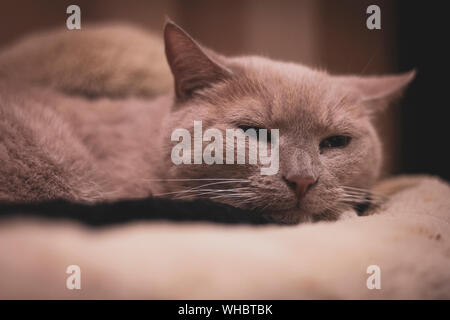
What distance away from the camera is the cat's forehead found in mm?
1126

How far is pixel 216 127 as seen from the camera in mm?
1150

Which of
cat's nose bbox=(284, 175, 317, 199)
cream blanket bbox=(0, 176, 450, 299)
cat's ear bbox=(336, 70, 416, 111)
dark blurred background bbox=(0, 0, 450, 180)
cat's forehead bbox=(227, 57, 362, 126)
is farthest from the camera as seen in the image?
dark blurred background bbox=(0, 0, 450, 180)

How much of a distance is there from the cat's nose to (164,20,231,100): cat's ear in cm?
42

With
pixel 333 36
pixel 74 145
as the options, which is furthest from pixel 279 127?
pixel 333 36

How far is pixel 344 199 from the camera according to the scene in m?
1.09

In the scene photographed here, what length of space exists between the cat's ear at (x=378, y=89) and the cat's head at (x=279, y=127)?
0.11 ft

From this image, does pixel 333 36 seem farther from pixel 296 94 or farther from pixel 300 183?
pixel 300 183

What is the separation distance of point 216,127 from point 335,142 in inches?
14.7

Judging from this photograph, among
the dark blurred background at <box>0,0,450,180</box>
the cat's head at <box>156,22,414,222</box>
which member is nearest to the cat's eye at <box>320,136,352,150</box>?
the cat's head at <box>156,22,414,222</box>

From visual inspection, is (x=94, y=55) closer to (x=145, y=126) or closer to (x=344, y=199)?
(x=145, y=126)

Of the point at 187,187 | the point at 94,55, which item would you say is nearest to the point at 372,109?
the point at 187,187

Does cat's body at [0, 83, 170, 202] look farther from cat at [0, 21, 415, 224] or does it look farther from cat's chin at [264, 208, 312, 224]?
cat's chin at [264, 208, 312, 224]

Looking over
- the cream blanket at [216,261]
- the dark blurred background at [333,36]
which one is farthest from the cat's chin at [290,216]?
the dark blurred background at [333,36]

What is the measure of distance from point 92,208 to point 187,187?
0.44 m
